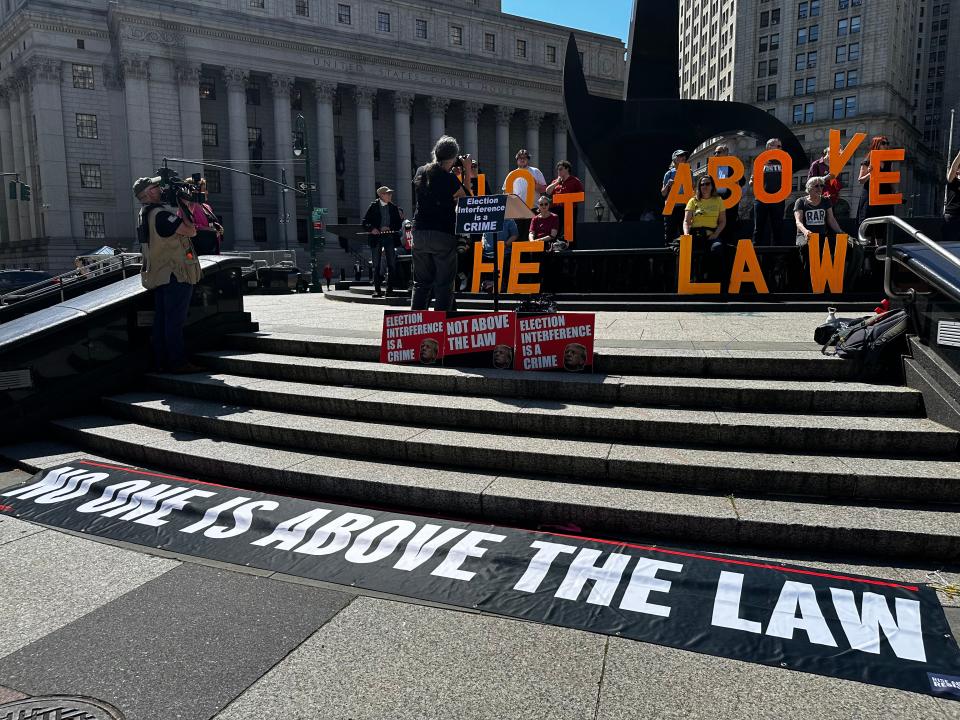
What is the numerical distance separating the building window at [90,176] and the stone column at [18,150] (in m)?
9.58

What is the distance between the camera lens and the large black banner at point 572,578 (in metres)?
2.82

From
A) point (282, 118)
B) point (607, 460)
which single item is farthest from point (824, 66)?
point (607, 460)

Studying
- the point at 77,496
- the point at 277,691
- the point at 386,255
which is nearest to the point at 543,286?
the point at 386,255

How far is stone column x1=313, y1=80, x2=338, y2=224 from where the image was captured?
59312 millimetres

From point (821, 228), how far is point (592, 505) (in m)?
8.74

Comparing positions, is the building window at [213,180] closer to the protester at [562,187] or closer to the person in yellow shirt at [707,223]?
the protester at [562,187]

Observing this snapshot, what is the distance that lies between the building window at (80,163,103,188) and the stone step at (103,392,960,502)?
57735 mm

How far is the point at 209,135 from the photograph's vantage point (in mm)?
58344

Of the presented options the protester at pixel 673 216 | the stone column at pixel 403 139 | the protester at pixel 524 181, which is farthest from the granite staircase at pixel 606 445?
the stone column at pixel 403 139

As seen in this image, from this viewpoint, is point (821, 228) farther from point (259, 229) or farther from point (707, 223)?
point (259, 229)

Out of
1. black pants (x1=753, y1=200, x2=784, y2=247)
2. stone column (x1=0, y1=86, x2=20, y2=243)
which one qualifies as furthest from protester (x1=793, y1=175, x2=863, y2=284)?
stone column (x1=0, y1=86, x2=20, y2=243)

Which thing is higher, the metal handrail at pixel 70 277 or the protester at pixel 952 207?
the protester at pixel 952 207

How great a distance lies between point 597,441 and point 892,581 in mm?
2158

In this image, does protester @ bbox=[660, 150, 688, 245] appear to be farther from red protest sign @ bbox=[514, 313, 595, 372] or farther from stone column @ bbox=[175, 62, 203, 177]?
stone column @ bbox=[175, 62, 203, 177]
